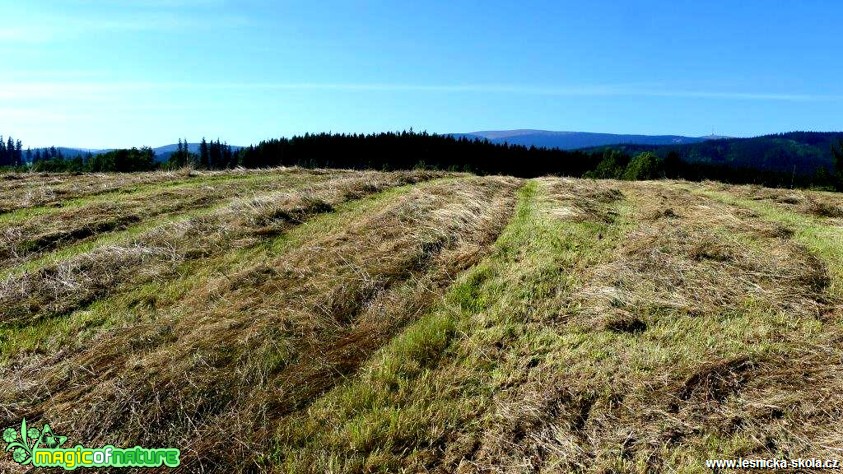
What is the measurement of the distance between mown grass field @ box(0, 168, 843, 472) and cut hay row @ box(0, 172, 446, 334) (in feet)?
0.18

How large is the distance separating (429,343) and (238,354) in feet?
7.59

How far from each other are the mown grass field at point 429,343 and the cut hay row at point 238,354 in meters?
0.03

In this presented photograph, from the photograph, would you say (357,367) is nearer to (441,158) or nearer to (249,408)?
(249,408)

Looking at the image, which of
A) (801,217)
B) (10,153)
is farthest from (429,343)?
(10,153)

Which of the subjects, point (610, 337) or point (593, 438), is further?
point (610, 337)

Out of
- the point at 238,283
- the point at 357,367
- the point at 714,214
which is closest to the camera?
the point at 357,367

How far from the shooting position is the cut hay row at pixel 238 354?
13.1 ft

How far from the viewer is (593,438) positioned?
12.5 feet

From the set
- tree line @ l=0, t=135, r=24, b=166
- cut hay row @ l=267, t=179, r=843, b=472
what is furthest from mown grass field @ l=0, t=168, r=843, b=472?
tree line @ l=0, t=135, r=24, b=166

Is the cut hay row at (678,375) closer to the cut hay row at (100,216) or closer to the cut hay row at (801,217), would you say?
the cut hay row at (801,217)

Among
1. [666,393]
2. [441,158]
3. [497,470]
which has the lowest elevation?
[497,470]

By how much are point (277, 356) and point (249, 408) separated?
950mm

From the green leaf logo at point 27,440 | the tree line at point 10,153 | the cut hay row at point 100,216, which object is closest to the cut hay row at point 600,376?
the green leaf logo at point 27,440

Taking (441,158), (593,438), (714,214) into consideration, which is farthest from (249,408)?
(441,158)
